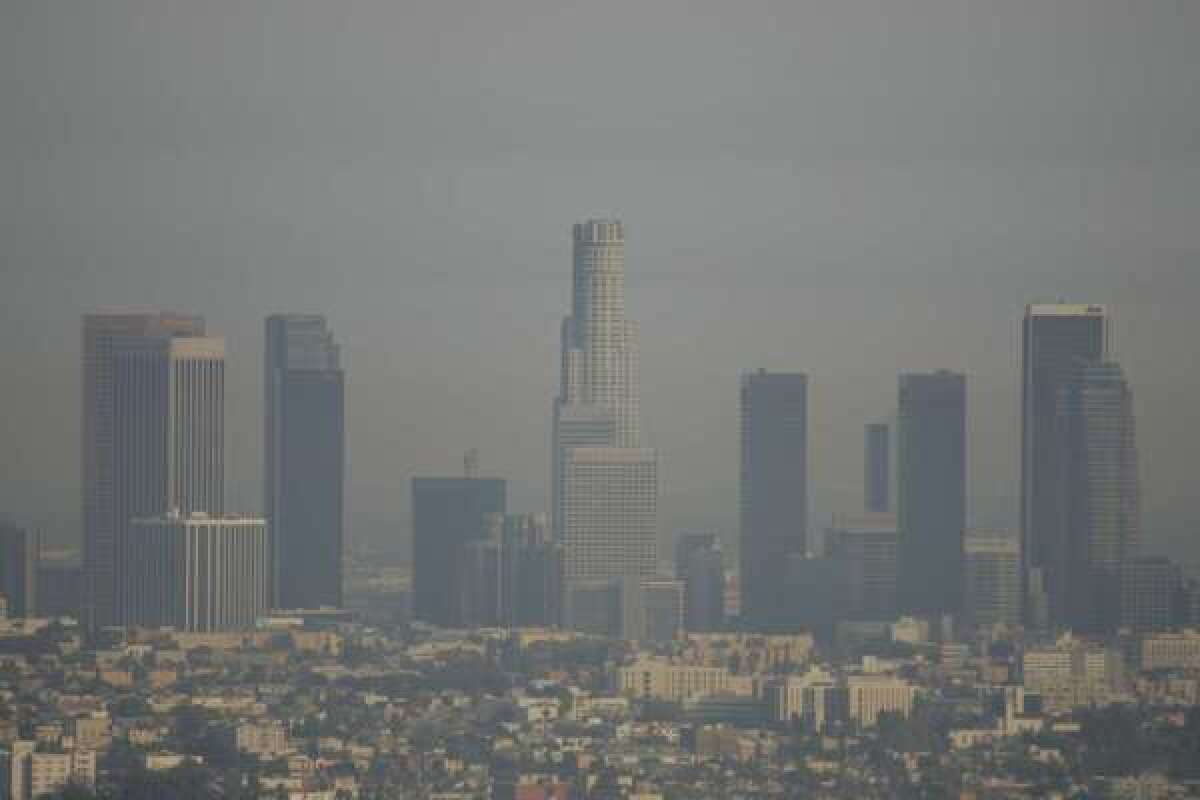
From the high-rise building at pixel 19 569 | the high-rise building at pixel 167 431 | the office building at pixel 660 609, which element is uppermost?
the high-rise building at pixel 167 431

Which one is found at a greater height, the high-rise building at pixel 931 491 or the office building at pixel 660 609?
the high-rise building at pixel 931 491

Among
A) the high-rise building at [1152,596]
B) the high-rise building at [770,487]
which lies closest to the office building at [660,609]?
the high-rise building at [770,487]

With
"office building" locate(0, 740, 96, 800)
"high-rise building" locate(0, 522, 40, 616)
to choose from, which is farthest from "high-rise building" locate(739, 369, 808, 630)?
"office building" locate(0, 740, 96, 800)

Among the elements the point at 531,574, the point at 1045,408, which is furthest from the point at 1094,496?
the point at 531,574

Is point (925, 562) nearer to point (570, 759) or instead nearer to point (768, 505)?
point (768, 505)

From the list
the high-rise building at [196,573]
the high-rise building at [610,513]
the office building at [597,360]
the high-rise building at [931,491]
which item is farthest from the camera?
the office building at [597,360]

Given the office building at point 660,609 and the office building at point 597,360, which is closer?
the office building at point 660,609

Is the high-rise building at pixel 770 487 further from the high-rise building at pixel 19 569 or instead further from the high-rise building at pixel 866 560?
the high-rise building at pixel 19 569
